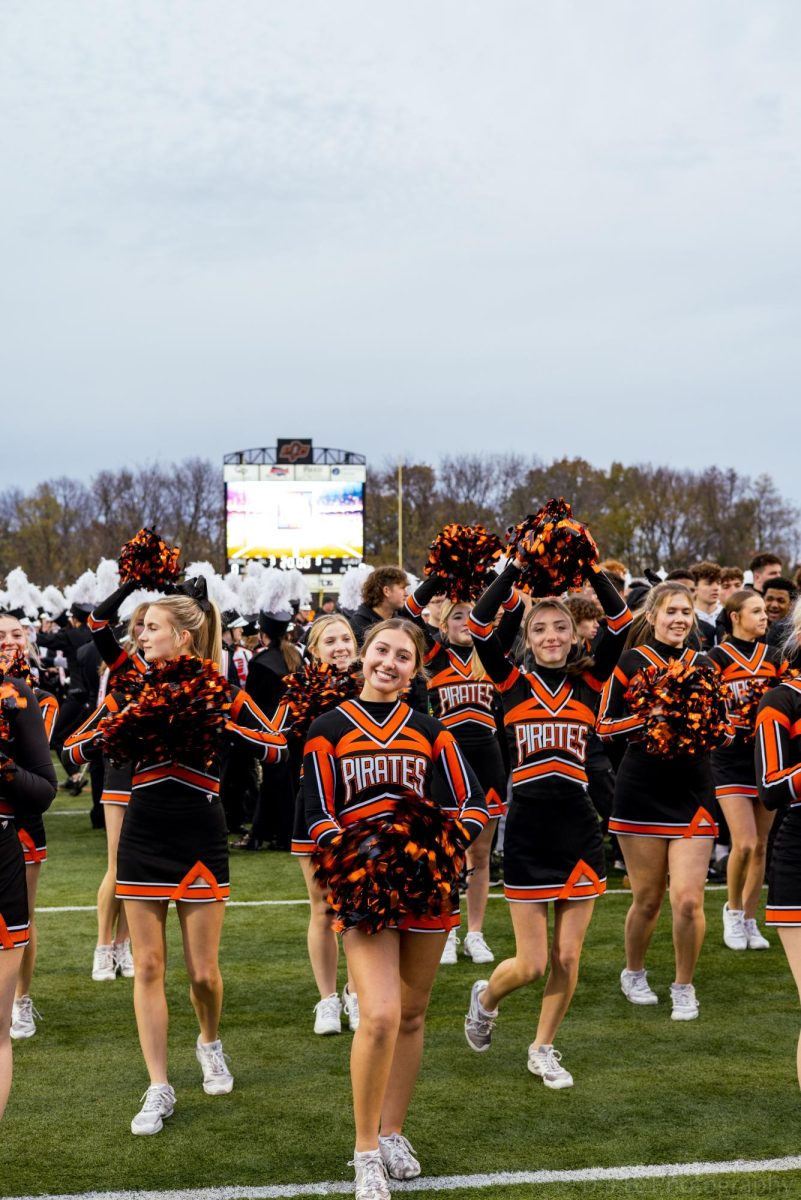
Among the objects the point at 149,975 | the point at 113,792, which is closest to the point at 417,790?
the point at 149,975

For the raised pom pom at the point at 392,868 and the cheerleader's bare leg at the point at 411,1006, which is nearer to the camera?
the raised pom pom at the point at 392,868

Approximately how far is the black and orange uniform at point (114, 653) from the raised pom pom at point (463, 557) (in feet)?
4.20

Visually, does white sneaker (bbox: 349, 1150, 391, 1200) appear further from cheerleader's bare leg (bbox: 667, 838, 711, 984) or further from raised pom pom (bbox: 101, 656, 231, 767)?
cheerleader's bare leg (bbox: 667, 838, 711, 984)

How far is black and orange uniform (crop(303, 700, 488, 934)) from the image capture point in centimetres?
376

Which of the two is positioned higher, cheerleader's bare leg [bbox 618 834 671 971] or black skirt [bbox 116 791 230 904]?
black skirt [bbox 116 791 230 904]

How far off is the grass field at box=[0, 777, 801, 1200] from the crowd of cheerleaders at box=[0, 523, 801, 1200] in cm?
17

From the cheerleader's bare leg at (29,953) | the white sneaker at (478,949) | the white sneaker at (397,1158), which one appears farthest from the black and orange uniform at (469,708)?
the white sneaker at (397,1158)

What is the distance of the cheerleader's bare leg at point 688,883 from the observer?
5.37 m

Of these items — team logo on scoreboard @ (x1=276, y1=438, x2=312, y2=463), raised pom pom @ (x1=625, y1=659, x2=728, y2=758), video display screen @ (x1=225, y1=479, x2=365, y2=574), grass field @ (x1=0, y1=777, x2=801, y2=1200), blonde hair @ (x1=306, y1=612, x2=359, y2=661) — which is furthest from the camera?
team logo on scoreboard @ (x1=276, y1=438, x2=312, y2=463)

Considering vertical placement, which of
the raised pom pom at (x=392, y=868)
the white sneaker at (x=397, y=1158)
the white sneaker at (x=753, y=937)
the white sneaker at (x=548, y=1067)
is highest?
the raised pom pom at (x=392, y=868)

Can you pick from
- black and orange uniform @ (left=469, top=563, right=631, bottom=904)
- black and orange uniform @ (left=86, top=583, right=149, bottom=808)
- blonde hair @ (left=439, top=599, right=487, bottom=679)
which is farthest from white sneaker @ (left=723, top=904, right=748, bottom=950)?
→ black and orange uniform @ (left=86, top=583, right=149, bottom=808)

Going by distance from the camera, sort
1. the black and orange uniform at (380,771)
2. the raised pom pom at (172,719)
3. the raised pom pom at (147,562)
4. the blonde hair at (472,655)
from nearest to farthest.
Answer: the black and orange uniform at (380,771) < the raised pom pom at (172,719) < the raised pom pom at (147,562) < the blonde hair at (472,655)

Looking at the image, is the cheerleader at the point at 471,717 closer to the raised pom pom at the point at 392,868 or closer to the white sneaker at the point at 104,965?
the white sneaker at the point at 104,965

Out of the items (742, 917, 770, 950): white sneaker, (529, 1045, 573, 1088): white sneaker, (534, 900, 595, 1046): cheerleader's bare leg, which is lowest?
(742, 917, 770, 950): white sneaker
